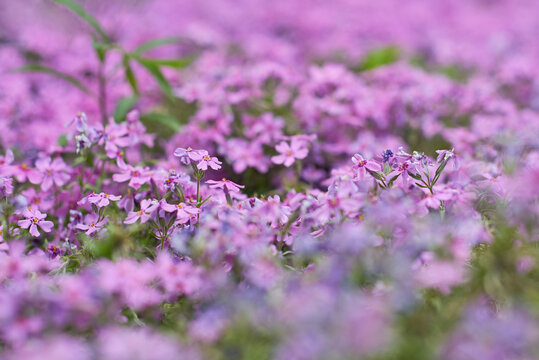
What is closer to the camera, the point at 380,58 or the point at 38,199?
the point at 38,199

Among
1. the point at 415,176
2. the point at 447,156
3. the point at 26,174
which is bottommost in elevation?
the point at 26,174

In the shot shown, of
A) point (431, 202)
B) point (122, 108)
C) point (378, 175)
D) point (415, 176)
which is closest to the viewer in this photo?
point (431, 202)

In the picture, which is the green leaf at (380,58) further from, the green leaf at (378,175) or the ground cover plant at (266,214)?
the green leaf at (378,175)

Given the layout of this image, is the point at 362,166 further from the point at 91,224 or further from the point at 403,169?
the point at 91,224

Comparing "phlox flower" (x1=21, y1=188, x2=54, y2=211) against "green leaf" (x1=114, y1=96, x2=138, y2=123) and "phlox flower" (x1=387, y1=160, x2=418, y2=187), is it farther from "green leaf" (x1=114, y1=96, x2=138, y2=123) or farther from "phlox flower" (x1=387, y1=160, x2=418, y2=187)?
"phlox flower" (x1=387, y1=160, x2=418, y2=187)

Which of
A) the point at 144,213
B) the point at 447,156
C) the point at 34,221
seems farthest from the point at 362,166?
the point at 34,221

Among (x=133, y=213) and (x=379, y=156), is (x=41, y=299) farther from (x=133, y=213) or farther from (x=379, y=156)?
(x=379, y=156)
